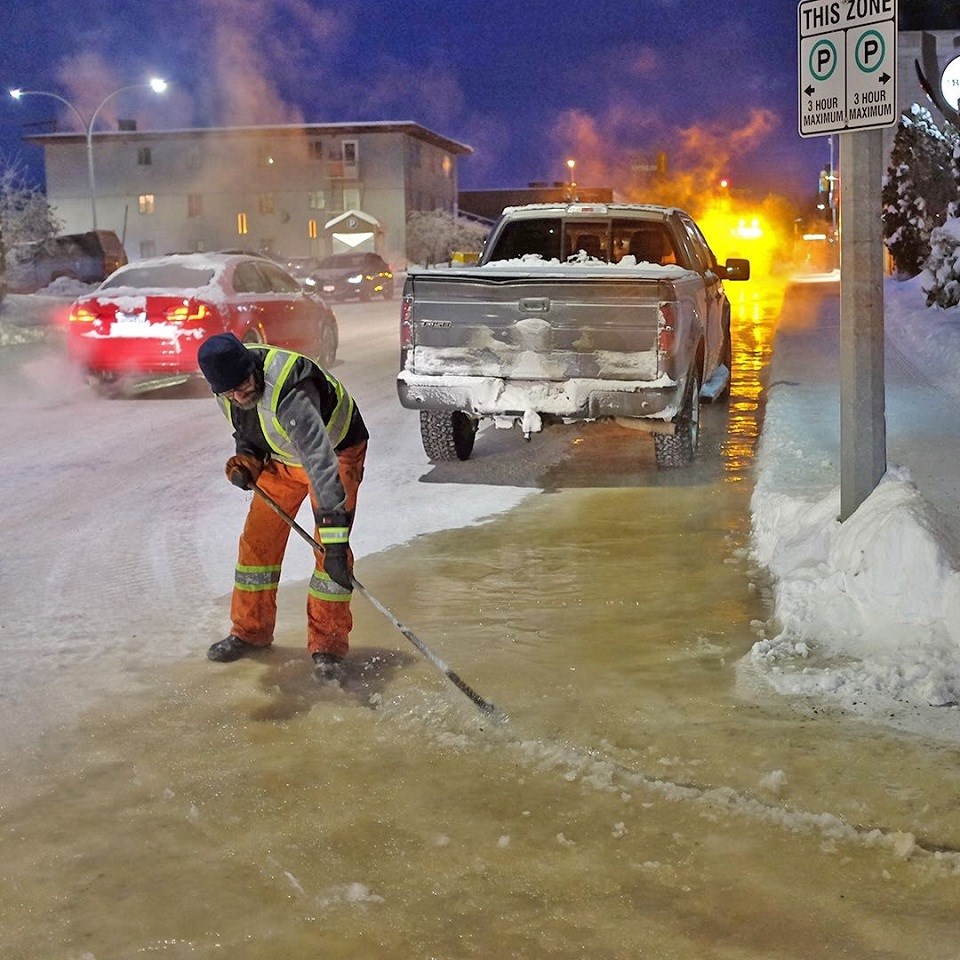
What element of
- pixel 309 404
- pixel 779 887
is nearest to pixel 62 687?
pixel 309 404

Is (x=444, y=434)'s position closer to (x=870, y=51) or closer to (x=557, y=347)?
(x=557, y=347)

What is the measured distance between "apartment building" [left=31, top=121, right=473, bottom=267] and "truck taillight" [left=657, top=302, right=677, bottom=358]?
212 ft

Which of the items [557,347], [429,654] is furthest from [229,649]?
[557,347]

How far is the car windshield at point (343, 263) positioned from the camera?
1471 inches

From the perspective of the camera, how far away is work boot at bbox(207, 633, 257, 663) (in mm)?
5754

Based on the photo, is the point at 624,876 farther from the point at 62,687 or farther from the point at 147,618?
the point at 147,618

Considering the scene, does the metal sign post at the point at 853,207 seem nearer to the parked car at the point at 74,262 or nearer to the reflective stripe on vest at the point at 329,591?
the reflective stripe on vest at the point at 329,591

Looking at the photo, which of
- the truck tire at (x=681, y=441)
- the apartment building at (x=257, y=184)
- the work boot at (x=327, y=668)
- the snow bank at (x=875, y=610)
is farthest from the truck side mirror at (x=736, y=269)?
the apartment building at (x=257, y=184)

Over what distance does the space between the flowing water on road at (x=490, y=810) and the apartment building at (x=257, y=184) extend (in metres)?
68.0

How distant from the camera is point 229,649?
577 cm

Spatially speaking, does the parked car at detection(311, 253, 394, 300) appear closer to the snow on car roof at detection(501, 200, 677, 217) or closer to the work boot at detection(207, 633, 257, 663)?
the snow on car roof at detection(501, 200, 677, 217)

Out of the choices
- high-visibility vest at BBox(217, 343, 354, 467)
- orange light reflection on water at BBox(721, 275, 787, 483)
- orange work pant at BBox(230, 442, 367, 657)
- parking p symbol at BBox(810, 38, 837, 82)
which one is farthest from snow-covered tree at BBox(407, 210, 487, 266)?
high-visibility vest at BBox(217, 343, 354, 467)

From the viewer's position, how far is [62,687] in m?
5.46

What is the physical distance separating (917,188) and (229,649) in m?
23.9
